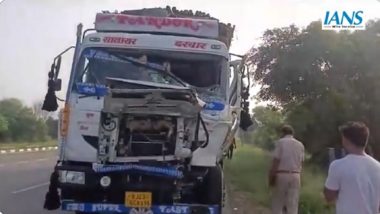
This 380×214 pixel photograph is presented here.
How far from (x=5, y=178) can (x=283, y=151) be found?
9.07 metres

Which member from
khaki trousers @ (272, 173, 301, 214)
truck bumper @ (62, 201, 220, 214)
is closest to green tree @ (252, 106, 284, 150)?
khaki trousers @ (272, 173, 301, 214)

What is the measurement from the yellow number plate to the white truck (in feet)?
0.04

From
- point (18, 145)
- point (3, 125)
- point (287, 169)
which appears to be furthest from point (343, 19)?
point (18, 145)

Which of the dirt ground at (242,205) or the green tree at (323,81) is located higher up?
the green tree at (323,81)

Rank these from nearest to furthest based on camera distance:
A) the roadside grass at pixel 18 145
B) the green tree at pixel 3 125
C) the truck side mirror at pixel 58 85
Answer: the truck side mirror at pixel 58 85 → the green tree at pixel 3 125 → the roadside grass at pixel 18 145

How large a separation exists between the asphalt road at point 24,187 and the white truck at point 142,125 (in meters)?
2.71

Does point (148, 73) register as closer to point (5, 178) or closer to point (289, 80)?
point (289, 80)

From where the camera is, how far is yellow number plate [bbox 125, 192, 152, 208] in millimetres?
7250

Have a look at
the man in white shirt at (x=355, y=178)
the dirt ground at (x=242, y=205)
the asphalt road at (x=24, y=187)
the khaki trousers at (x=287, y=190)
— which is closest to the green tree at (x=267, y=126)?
the dirt ground at (x=242, y=205)

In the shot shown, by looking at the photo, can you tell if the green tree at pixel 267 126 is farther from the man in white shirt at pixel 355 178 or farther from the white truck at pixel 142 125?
the man in white shirt at pixel 355 178

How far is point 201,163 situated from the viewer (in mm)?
7406

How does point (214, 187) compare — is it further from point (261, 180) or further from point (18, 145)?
point (18, 145)

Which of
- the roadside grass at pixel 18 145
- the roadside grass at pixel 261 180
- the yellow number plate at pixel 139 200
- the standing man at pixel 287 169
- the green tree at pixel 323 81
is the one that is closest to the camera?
the yellow number plate at pixel 139 200

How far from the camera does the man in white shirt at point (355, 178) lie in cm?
491
